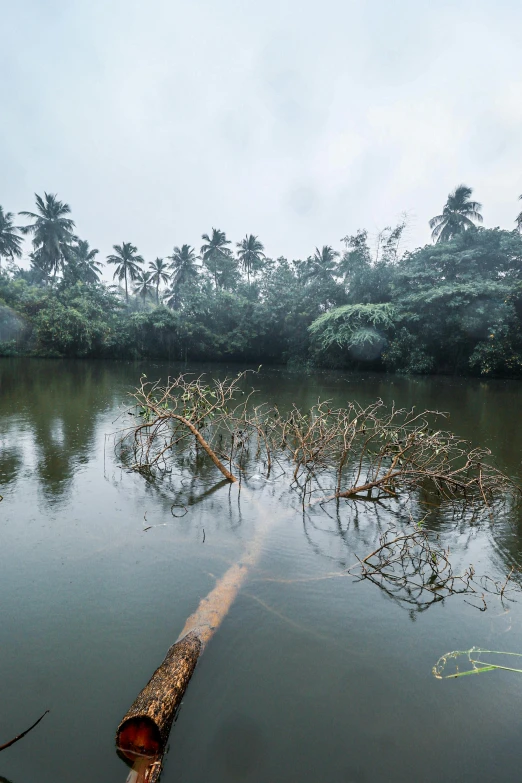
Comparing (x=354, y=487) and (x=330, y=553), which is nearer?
(x=330, y=553)

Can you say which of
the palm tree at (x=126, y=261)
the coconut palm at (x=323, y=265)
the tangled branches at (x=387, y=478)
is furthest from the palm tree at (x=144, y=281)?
the tangled branches at (x=387, y=478)

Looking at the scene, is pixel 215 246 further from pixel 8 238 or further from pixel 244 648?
pixel 244 648

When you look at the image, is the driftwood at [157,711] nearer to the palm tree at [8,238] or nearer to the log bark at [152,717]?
the log bark at [152,717]

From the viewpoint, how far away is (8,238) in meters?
34.8

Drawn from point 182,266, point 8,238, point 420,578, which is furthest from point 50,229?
point 420,578

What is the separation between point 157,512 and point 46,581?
1748 millimetres

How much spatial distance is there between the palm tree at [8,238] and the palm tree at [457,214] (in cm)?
3344

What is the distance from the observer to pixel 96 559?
424 cm

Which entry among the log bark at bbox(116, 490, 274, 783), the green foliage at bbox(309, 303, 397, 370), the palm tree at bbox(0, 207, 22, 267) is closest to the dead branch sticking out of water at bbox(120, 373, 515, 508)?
the log bark at bbox(116, 490, 274, 783)

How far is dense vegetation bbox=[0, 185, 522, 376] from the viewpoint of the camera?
75.9 feet

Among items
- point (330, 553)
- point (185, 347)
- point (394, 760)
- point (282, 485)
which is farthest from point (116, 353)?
point (394, 760)

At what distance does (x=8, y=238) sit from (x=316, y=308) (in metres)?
26.4

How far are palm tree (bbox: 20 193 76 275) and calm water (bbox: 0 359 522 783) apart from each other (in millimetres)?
36989

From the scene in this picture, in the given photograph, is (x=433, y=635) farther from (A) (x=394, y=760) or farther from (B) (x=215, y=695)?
(B) (x=215, y=695)
